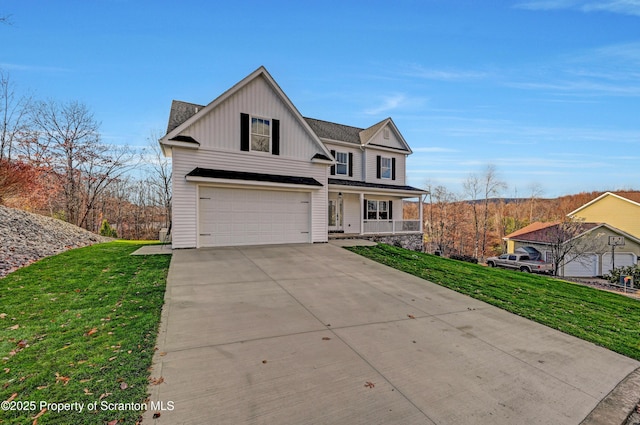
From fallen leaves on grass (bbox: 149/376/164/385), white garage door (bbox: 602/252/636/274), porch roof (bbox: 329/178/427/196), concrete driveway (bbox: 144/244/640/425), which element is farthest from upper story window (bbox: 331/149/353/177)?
white garage door (bbox: 602/252/636/274)

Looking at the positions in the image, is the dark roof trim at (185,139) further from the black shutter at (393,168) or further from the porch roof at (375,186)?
the black shutter at (393,168)

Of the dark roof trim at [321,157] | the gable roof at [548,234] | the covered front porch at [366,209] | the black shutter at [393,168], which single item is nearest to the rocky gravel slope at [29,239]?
the dark roof trim at [321,157]

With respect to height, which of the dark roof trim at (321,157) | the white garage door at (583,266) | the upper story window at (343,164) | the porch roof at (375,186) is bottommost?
the white garage door at (583,266)

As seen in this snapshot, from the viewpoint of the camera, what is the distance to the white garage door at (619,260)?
24328mm

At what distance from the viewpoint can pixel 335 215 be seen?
17297 mm

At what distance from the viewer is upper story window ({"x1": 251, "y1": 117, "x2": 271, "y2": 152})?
11930 millimetres

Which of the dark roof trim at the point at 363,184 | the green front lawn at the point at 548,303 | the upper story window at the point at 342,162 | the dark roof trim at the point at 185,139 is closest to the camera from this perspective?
the green front lawn at the point at 548,303

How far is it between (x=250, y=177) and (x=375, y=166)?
34.5 feet

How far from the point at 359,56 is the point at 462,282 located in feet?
44.4

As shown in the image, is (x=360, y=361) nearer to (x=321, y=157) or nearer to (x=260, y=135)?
(x=260, y=135)

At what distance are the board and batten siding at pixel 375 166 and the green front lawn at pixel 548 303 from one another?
29.9 ft

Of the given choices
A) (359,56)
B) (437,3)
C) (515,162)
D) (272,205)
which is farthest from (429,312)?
(515,162)

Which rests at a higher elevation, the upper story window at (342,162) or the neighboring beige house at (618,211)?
the upper story window at (342,162)

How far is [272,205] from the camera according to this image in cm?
1213
